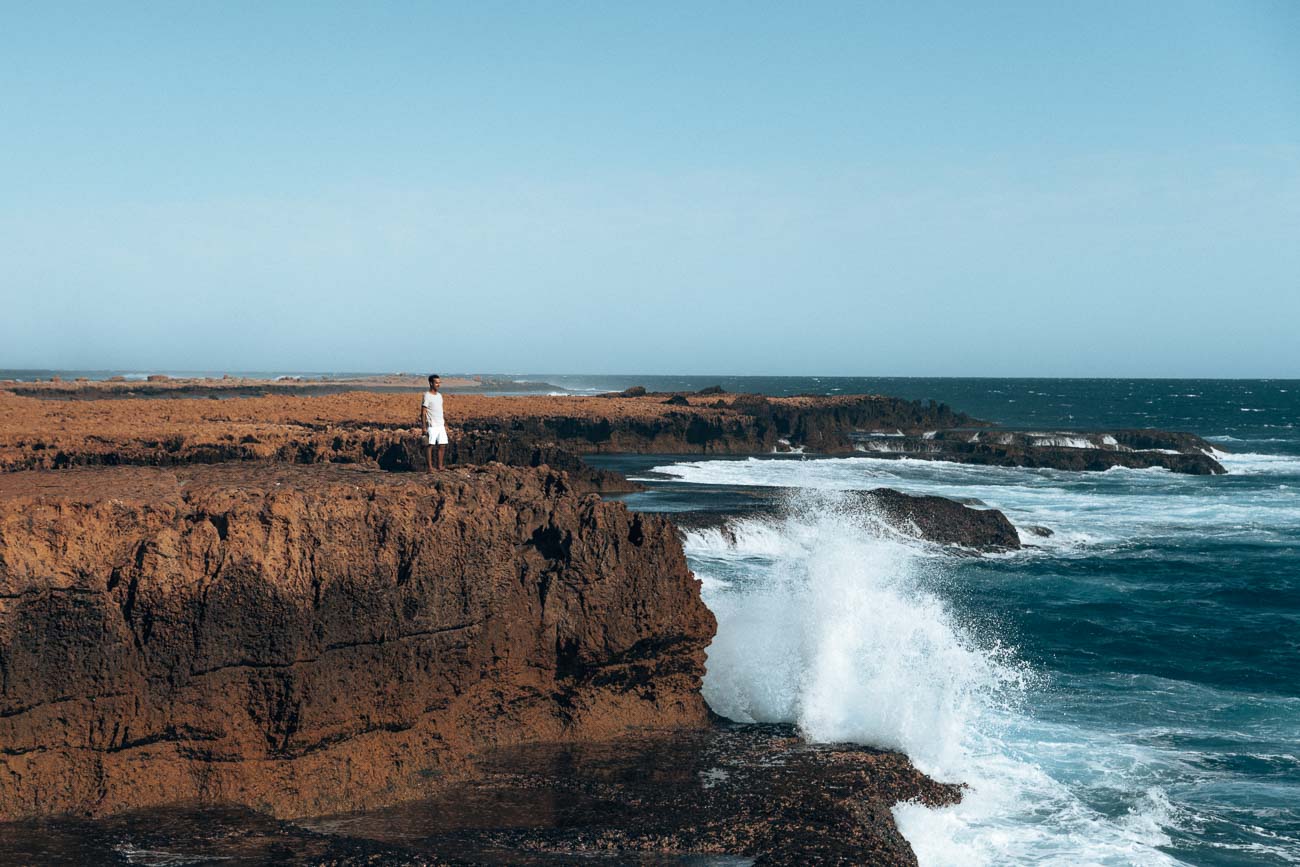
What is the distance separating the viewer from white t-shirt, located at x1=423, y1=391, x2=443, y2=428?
1491 centimetres

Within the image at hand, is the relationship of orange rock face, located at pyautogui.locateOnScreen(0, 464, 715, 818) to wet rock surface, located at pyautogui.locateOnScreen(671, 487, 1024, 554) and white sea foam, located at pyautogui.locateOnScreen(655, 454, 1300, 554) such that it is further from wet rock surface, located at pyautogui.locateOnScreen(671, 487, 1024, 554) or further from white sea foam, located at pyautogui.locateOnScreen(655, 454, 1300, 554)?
white sea foam, located at pyautogui.locateOnScreen(655, 454, 1300, 554)

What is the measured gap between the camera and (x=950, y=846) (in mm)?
10375

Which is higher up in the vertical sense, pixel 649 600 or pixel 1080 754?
pixel 649 600

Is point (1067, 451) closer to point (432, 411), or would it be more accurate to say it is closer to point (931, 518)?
point (931, 518)

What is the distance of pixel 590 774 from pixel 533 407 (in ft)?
136

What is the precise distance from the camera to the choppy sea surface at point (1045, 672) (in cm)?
1161

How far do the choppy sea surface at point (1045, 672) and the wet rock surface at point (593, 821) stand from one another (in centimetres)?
89

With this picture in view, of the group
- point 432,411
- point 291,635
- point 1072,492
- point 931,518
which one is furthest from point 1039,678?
point 1072,492

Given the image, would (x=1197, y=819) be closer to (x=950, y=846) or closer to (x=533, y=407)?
(x=950, y=846)

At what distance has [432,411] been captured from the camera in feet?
49.0

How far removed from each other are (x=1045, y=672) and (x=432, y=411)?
1085 cm

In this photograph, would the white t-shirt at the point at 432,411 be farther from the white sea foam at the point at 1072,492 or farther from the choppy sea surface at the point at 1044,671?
the white sea foam at the point at 1072,492

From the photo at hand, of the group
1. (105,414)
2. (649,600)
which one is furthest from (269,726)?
(105,414)

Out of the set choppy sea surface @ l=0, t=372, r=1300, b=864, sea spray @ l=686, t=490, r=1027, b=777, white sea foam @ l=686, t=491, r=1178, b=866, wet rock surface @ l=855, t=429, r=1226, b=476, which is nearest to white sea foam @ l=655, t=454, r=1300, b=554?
choppy sea surface @ l=0, t=372, r=1300, b=864
